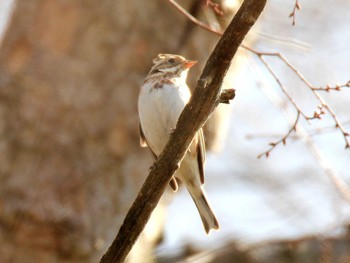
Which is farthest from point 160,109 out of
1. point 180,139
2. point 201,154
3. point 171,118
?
point 180,139

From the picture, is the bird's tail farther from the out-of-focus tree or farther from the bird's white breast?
the out-of-focus tree

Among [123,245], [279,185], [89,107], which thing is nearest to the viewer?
[123,245]

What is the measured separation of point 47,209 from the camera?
17.9 ft

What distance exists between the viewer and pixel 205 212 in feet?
14.1

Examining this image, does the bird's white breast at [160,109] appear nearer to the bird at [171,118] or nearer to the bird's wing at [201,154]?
the bird at [171,118]

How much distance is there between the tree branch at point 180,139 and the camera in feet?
9.01

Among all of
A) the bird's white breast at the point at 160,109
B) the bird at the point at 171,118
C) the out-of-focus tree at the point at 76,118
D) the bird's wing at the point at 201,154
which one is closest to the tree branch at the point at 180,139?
the bird at the point at 171,118

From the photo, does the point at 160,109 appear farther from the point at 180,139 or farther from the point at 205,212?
the point at 180,139

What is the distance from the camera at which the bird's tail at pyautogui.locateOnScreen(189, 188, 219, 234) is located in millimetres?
4207

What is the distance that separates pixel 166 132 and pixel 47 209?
5.32ft

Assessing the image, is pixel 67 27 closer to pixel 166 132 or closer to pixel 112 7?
pixel 112 7

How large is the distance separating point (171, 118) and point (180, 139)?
130 centimetres

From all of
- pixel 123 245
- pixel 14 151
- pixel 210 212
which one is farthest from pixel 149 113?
pixel 14 151

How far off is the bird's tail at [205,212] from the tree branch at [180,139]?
135 centimetres
